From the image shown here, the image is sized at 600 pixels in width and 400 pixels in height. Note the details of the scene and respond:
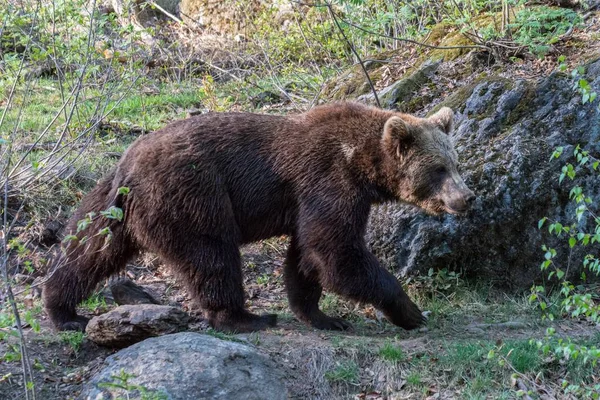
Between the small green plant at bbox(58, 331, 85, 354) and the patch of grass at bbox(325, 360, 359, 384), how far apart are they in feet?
7.64

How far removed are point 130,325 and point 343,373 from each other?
196 centimetres

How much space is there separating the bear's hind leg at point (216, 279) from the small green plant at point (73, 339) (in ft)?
3.57

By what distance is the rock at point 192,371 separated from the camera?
619 cm

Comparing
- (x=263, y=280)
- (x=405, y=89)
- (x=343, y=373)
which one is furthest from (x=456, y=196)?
(x=405, y=89)

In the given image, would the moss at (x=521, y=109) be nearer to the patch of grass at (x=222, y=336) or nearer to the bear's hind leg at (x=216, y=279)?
the bear's hind leg at (x=216, y=279)

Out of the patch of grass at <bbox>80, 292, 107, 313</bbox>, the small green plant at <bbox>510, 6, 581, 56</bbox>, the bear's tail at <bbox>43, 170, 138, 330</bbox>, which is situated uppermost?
the small green plant at <bbox>510, 6, 581, 56</bbox>

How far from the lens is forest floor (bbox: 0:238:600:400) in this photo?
6832mm

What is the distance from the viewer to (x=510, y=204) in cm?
870

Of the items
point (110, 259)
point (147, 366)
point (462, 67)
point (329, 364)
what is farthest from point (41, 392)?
point (462, 67)

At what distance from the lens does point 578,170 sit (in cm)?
873

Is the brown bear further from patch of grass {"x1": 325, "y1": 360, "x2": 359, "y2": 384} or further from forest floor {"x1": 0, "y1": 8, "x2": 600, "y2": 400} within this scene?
patch of grass {"x1": 325, "y1": 360, "x2": 359, "y2": 384}

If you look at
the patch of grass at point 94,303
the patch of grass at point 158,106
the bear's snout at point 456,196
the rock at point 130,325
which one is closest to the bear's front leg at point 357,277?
the bear's snout at point 456,196

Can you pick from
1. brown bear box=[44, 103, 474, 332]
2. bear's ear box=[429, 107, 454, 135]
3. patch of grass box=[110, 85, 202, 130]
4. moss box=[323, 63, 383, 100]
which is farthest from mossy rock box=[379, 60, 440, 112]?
patch of grass box=[110, 85, 202, 130]

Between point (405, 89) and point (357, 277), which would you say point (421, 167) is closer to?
point (357, 277)
